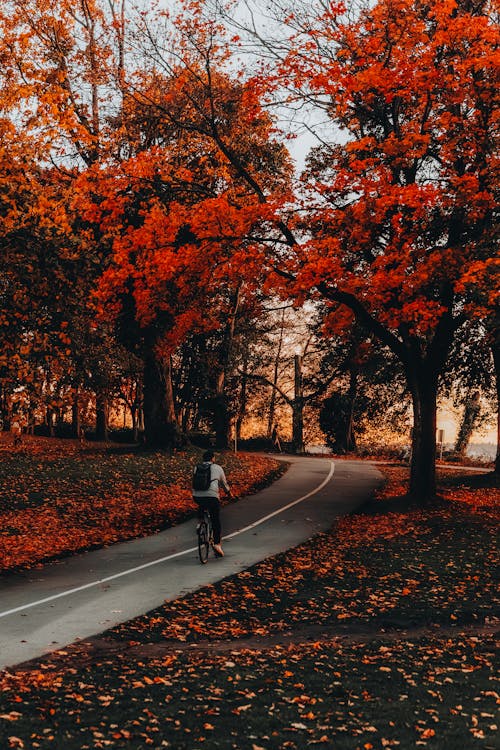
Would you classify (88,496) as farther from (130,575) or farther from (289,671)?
(289,671)

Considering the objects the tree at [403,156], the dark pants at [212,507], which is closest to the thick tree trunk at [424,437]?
the tree at [403,156]

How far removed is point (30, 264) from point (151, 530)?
24.9 feet

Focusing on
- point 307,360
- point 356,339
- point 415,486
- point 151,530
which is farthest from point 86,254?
point 307,360

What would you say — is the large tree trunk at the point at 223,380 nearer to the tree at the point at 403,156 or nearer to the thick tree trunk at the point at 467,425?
the thick tree trunk at the point at 467,425

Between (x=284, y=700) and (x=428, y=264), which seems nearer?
(x=284, y=700)

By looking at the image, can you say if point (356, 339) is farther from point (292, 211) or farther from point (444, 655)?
point (444, 655)

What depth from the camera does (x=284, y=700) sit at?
716 centimetres

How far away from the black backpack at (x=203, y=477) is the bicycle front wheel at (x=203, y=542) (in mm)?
693

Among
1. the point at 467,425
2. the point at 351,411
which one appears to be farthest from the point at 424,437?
the point at 351,411

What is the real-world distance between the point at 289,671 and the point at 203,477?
645cm

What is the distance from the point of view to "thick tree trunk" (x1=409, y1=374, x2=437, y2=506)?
2142cm

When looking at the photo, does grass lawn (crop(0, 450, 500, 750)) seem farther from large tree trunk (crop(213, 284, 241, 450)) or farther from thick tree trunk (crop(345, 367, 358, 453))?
thick tree trunk (crop(345, 367, 358, 453))

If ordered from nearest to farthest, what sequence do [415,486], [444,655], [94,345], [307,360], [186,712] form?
[186,712]
[444,655]
[94,345]
[415,486]
[307,360]

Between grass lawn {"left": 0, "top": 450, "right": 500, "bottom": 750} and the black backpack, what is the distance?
181 centimetres
